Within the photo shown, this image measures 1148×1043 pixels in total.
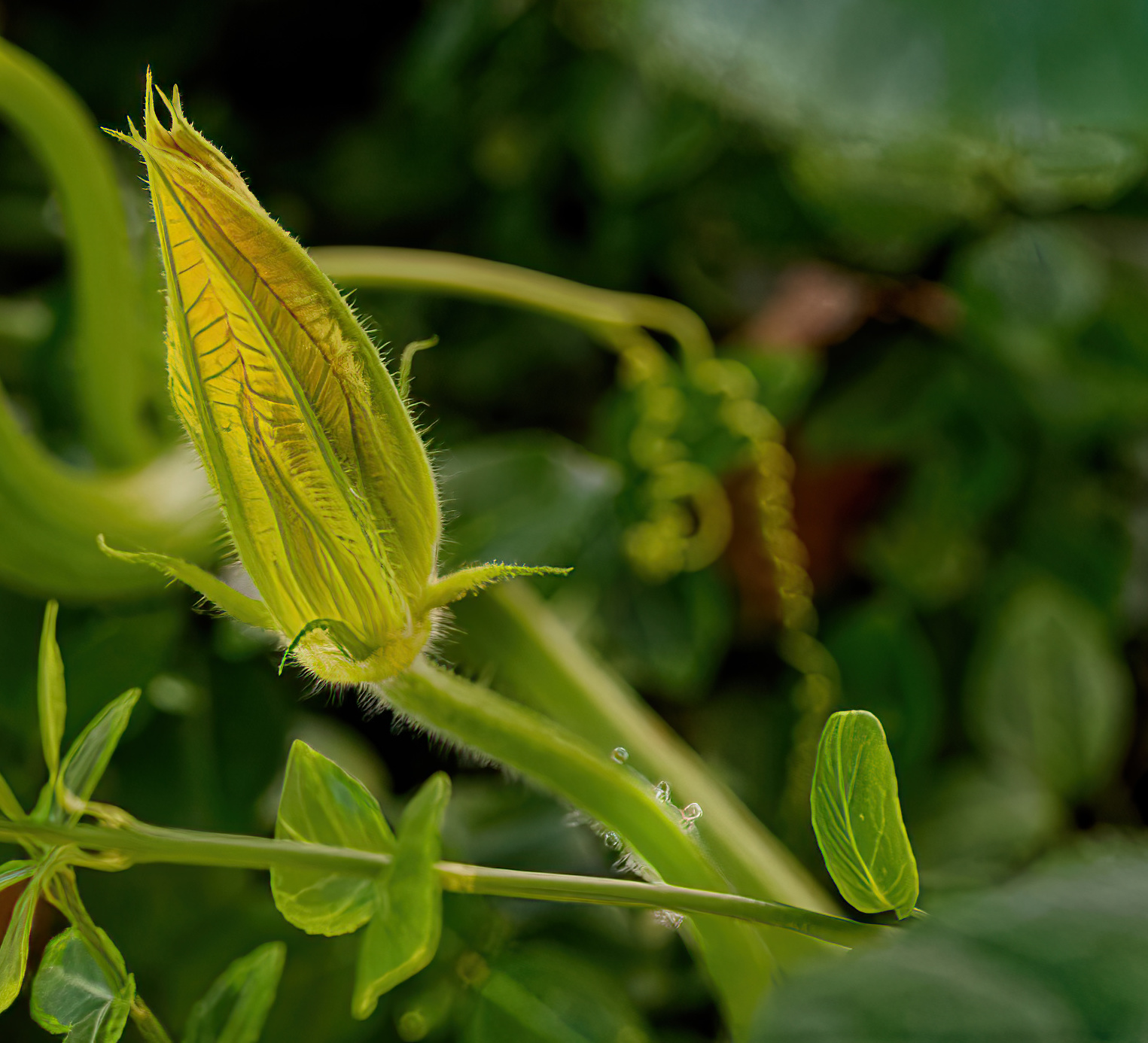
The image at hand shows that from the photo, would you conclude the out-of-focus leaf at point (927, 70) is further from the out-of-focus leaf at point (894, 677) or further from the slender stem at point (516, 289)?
the out-of-focus leaf at point (894, 677)

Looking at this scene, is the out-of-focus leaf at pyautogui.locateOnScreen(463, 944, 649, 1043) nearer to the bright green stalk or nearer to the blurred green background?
the blurred green background

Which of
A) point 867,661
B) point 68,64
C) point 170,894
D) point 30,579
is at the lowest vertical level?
point 867,661

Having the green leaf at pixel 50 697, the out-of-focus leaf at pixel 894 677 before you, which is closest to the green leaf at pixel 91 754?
the green leaf at pixel 50 697

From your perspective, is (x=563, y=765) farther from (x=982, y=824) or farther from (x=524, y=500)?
(x=982, y=824)

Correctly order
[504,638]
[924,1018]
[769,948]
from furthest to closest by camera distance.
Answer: [504,638] → [769,948] → [924,1018]

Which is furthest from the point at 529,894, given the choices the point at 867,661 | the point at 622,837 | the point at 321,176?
the point at 321,176

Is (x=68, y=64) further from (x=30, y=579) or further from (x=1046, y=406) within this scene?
(x=1046, y=406)

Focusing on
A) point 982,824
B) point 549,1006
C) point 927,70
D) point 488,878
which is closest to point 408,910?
point 488,878
